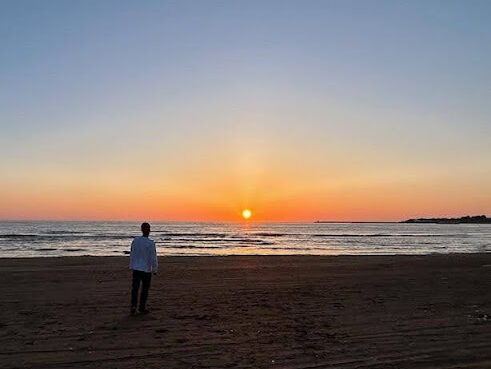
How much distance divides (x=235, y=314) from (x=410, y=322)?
3.21 metres

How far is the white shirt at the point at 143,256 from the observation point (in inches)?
389

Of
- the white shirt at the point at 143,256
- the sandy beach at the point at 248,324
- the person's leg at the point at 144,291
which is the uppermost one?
the white shirt at the point at 143,256

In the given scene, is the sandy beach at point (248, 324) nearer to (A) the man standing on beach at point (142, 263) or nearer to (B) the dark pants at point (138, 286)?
(B) the dark pants at point (138, 286)

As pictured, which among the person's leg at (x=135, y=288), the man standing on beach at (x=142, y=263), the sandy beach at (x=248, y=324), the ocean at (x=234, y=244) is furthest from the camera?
the ocean at (x=234, y=244)

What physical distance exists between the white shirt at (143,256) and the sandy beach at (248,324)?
944mm

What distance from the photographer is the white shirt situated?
988 centimetres

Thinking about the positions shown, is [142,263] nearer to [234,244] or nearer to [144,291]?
[144,291]

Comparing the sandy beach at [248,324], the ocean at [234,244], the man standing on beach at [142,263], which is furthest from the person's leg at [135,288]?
the ocean at [234,244]

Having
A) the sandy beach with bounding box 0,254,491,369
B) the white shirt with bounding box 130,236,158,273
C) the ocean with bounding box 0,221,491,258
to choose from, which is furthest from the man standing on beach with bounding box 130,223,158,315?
the ocean with bounding box 0,221,491,258

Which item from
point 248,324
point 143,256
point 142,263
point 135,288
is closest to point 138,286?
point 135,288

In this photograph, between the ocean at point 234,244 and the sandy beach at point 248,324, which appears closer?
the sandy beach at point 248,324

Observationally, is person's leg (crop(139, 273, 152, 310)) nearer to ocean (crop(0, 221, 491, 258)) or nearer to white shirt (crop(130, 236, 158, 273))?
white shirt (crop(130, 236, 158, 273))

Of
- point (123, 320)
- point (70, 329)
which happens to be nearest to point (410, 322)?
point (123, 320)

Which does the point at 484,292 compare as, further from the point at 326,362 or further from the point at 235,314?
the point at 326,362
